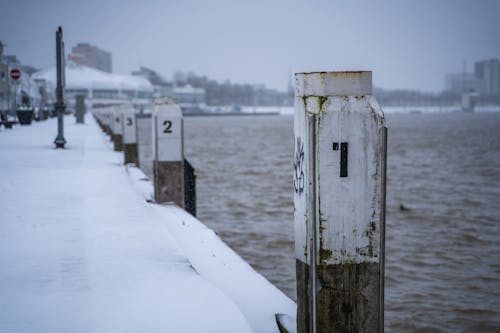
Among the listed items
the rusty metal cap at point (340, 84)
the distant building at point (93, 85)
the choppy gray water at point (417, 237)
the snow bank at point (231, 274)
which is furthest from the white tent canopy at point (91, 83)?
the rusty metal cap at point (340, 84)

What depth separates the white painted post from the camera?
8.77 meters

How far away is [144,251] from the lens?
568 cm

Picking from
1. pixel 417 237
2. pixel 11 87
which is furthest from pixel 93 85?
pixel 417 237

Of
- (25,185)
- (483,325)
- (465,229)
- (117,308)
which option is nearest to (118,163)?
(25,185)

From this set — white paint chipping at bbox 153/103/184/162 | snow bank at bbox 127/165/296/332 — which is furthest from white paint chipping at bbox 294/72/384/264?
white paint chipping at bbox 153/103/184/162

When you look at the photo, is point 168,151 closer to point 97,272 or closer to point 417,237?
point 97,272

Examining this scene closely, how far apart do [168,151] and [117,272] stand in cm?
396

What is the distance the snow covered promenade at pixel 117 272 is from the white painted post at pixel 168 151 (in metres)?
0.44

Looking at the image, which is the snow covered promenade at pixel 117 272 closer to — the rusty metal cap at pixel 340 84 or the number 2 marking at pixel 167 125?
the number 2 marking at pixel 167 125

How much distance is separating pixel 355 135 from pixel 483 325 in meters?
4.95

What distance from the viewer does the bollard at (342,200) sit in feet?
11.5

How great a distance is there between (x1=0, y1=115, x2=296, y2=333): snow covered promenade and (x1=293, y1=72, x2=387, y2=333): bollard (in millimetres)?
667

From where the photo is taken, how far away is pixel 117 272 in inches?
197

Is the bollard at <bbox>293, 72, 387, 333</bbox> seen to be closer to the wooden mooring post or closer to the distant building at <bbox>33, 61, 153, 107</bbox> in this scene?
the wooden mooring post
